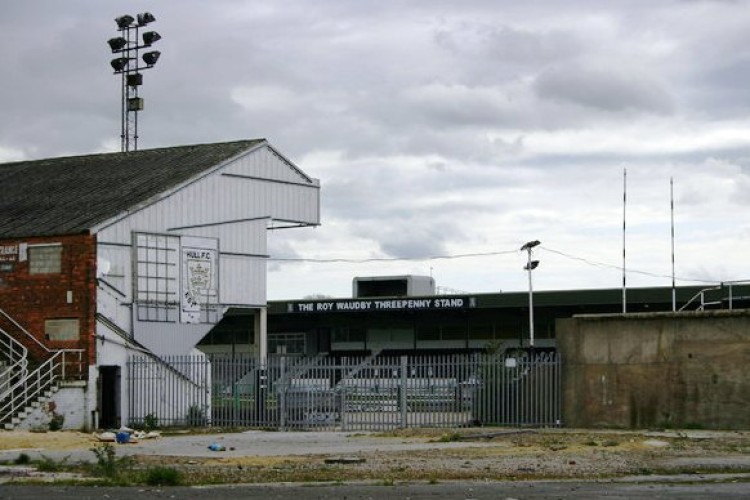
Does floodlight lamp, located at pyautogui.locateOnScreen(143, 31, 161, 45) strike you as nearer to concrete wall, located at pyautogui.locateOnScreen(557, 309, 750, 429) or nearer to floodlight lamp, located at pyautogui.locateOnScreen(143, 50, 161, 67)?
floodlight lamp, located at pyautogui.locateOnScreen(143, 50, 161, 67)

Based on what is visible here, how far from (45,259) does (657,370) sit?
18758 mm

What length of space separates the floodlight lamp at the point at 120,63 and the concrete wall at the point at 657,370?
28.2m

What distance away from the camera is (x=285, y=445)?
104 feet

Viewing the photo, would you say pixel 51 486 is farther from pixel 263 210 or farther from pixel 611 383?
pixel 263 210

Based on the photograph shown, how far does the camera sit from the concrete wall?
116 feet

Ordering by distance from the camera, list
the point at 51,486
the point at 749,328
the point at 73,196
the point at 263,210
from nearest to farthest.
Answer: the point at 51,486, the point at 749,328, the point at 73,196, the point at 263,210

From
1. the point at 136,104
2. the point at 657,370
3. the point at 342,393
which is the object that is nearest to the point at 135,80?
the point at 136,104

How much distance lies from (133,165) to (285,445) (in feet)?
68.4

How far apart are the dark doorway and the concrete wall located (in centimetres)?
1351

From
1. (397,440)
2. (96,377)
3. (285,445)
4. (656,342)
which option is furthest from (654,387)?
(96,377)

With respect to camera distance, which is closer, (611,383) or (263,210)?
(611,383)

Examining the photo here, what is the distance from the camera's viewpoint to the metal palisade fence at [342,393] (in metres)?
38.7

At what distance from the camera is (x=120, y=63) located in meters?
59.4

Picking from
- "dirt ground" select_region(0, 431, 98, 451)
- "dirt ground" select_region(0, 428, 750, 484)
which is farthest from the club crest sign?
"dirt ground" select_region(0, 431, 98, 451)
